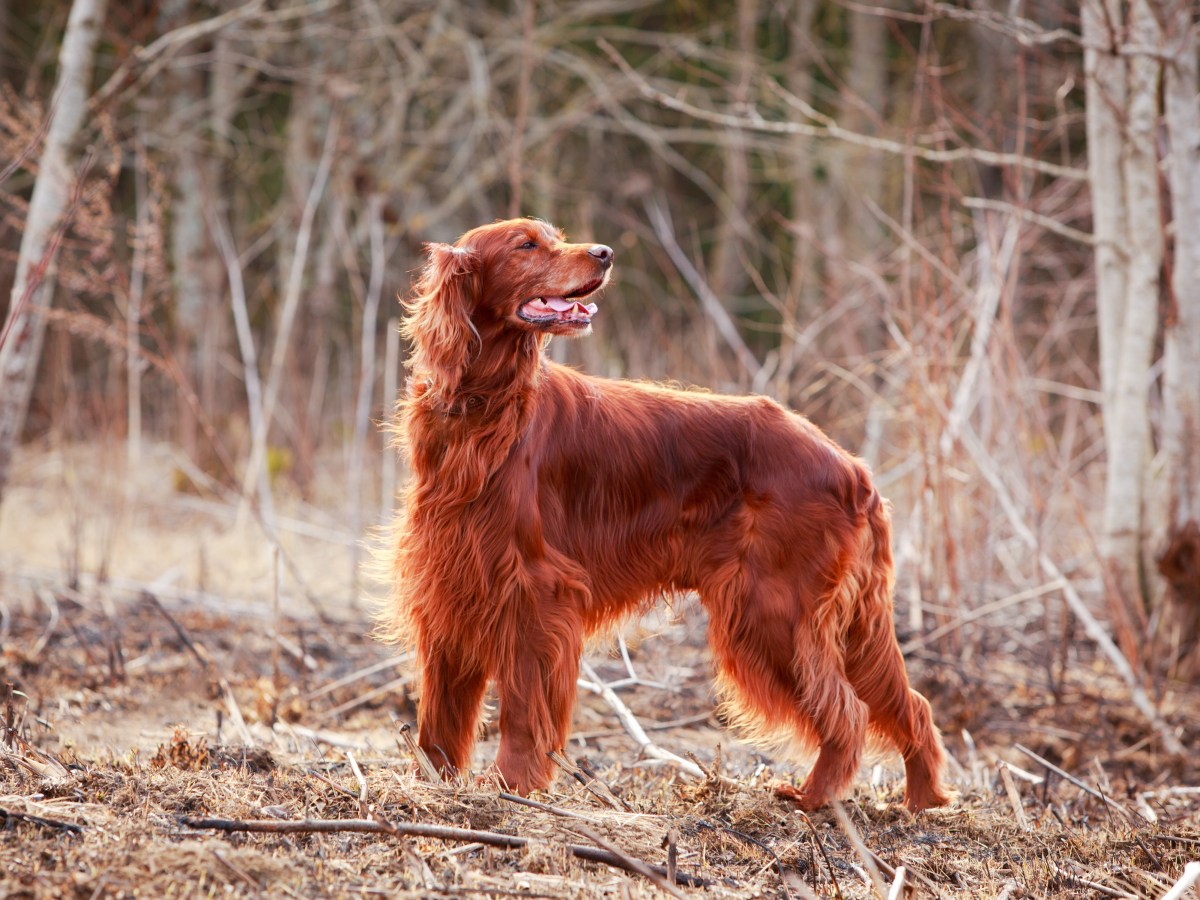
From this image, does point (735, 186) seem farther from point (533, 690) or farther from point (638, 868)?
point (638, 868)

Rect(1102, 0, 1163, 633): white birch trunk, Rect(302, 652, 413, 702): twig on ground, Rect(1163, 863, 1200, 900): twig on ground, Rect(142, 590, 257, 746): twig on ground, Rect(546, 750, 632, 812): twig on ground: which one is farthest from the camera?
Rect(1102, 0, 1163, 633): white birch trunk

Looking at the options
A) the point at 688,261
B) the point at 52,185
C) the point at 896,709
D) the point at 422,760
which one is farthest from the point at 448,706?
the point at 688,261

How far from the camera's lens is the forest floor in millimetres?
2443

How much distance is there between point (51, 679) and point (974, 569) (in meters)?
3.98

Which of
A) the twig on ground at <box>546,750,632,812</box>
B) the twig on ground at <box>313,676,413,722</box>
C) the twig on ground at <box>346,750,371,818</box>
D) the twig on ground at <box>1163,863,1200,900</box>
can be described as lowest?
the twig on ground at <box>313,676,413,722</box>

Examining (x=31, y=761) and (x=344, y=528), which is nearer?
(x=31, y=761)

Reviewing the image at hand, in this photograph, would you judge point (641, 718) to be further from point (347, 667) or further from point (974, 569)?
point (974, 569)

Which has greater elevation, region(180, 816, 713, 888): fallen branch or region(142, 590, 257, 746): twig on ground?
region(180, 816, 713, 888): fallen branch

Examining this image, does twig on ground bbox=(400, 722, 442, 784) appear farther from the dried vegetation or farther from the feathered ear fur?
the feathered ear fur

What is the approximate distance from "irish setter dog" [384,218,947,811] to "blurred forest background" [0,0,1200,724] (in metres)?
0.39

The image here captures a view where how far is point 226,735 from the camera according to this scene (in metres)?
4.10

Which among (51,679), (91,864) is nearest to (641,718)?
(51,679)

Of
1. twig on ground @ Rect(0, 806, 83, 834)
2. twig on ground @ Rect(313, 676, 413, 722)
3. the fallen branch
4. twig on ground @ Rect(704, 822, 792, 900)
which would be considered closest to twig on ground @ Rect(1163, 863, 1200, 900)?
twig on ground @ Rect(704, 822, 792, 900)

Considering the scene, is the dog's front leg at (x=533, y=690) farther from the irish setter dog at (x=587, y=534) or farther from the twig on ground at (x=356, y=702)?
the twig on ground at (x=356, y=702)
